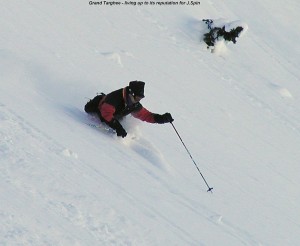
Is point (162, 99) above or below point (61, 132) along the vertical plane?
above

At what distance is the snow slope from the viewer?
218 inches

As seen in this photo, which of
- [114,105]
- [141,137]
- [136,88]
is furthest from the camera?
[141,137]

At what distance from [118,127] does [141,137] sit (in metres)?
0.63

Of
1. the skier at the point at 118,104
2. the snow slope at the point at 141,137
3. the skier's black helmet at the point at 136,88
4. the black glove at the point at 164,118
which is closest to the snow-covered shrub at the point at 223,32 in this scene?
the snow slope at the point at 141,137

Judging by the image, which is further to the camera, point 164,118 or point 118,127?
point 164,118

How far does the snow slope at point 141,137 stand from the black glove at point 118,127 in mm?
171

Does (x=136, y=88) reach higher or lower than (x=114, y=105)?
higher

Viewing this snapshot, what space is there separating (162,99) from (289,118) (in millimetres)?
4506

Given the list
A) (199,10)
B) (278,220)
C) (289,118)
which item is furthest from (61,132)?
(199,10)

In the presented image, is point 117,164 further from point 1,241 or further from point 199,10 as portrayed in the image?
point 199,10

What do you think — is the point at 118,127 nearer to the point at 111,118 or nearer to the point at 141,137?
the point at 111,118

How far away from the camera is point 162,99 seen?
35.4 ft

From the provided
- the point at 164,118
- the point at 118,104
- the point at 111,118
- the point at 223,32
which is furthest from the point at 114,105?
the point at 223,32

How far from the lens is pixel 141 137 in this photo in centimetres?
819
